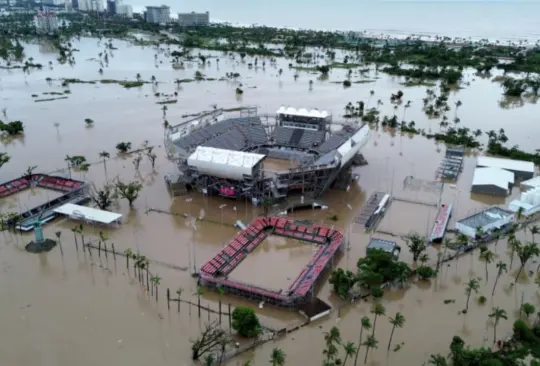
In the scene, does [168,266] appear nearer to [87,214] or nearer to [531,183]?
[87,214]

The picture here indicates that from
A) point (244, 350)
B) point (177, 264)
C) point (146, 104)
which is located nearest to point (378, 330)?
point (244, 350)

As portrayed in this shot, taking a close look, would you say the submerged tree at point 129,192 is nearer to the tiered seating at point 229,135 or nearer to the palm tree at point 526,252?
the tiered seating at point 229,135

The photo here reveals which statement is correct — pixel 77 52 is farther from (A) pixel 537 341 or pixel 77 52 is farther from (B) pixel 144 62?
(A) pixel 537 341

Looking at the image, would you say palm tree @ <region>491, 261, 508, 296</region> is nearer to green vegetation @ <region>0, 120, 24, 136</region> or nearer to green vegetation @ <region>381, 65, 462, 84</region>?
green vegetation @ <region>0, 120, 24, 136</region>

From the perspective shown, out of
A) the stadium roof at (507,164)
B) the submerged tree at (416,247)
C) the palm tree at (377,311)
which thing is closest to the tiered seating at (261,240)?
the palm tree at (377,311)

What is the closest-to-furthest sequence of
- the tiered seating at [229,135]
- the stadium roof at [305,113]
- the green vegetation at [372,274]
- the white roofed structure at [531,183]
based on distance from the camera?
the green vegetation at [372,274] < the white roofed structure at [531,183] < the tiered seating at [229,135] < the stadium roof at [305,113]

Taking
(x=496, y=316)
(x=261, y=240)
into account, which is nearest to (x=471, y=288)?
(x=496, y=316)
